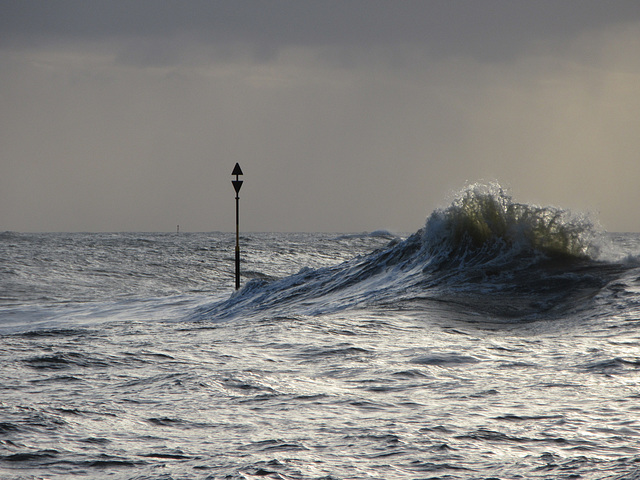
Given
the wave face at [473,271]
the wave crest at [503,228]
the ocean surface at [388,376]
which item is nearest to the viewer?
the ocean surface at [388,376]

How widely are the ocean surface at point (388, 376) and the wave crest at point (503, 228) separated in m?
0.03

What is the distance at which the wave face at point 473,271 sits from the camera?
10.2 meters

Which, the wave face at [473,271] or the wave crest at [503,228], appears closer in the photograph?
the wave face at [473,271]

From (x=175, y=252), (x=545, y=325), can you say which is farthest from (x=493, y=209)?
(x=175, y=252)

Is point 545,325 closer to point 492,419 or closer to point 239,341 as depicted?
point 239,341

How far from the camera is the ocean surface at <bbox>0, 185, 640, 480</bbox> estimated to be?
3.76 m

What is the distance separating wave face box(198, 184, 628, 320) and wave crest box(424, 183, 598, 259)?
0.06ft

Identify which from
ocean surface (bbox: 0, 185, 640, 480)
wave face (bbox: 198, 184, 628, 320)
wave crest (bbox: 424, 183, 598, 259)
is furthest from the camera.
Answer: wave crest (bbox: 424, 183, 598, 259)

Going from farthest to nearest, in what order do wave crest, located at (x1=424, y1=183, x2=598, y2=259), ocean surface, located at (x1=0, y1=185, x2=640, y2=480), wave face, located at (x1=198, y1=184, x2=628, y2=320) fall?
wave crest, located at (x1=424, y1=183, x2=598, y2=259), wave face, located at (x1=198, y1=184, x2=628, y2=320), ocean surface, located at (x1=0, y1=185, x2=640, y2=480)

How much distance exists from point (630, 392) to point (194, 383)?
3.39 m

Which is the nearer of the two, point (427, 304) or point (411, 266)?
point (427, 304)

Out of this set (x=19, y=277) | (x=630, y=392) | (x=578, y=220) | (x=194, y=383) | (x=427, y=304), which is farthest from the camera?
(x=19, y=277)

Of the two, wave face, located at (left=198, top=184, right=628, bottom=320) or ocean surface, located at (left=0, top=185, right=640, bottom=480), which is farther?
wave face, located at (left=198, top=184, right=628, bottom=320)

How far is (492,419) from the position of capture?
4371mm
